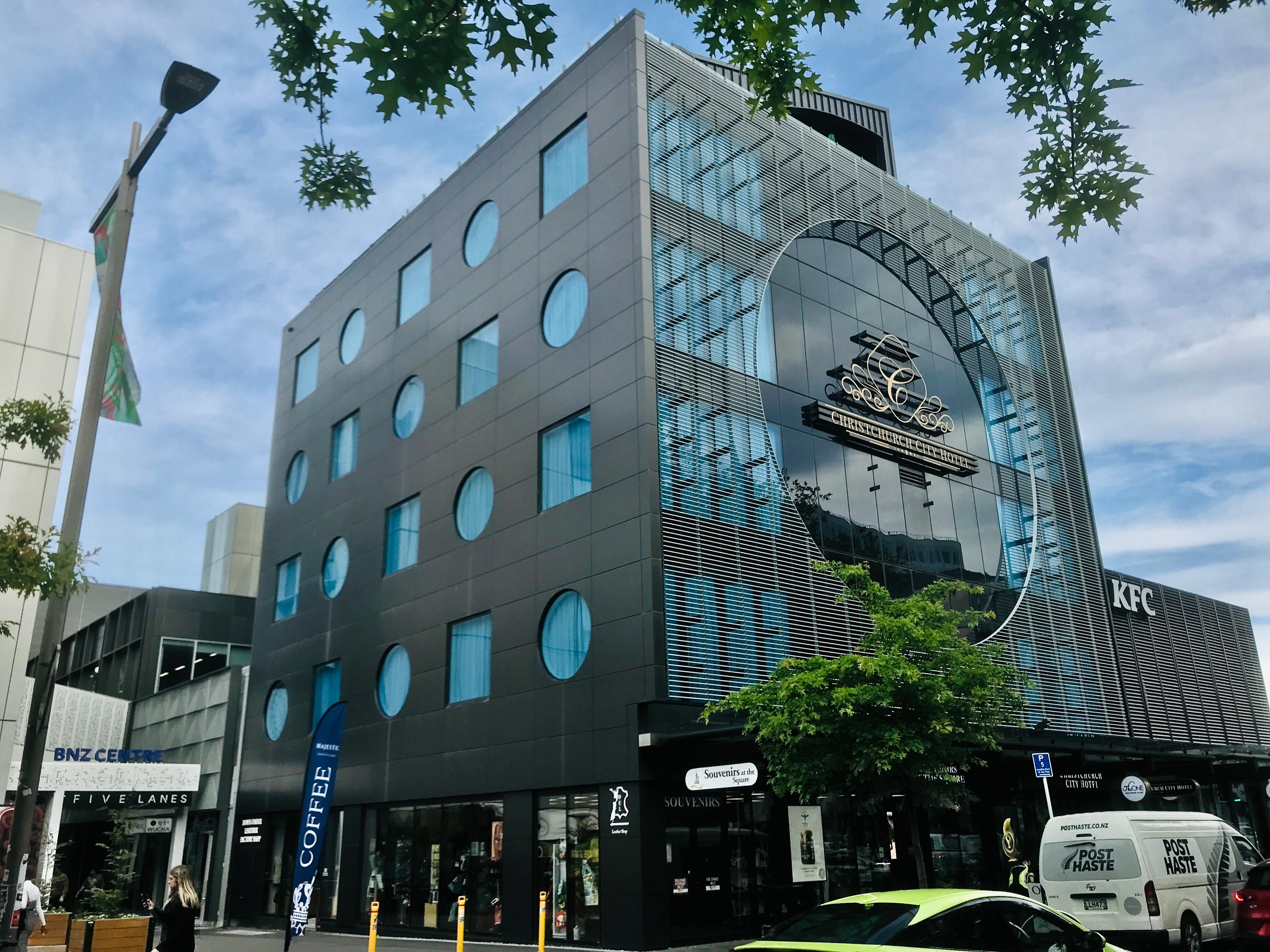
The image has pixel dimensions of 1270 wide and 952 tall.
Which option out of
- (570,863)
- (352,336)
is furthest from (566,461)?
(352,336)

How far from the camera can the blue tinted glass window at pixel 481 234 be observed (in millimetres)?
29547

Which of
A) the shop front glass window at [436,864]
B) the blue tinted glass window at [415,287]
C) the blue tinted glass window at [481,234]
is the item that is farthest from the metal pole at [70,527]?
the blue tinted glass window at [415,287]

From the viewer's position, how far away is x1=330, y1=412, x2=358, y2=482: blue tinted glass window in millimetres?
33844

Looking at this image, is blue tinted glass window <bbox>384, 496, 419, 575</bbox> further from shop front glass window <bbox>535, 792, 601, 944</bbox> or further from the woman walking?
the woman walking

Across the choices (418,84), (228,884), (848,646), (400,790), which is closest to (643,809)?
(848,646)

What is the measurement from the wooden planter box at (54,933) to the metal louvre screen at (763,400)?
1311cm

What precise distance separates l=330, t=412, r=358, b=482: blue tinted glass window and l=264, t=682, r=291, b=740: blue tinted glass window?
703 cm

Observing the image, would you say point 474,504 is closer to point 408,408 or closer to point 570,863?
point 408,408

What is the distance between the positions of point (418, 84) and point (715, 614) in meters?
17.9

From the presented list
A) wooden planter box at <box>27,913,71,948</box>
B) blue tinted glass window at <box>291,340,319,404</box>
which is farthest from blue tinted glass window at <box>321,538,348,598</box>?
wooden planter box at <box>27,913,71,948</box>

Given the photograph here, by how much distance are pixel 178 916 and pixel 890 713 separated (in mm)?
11259

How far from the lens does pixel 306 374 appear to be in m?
38.2

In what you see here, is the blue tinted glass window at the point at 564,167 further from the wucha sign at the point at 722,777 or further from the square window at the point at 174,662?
the square window at the point at 174,662

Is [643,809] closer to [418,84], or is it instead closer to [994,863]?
[994,863]
